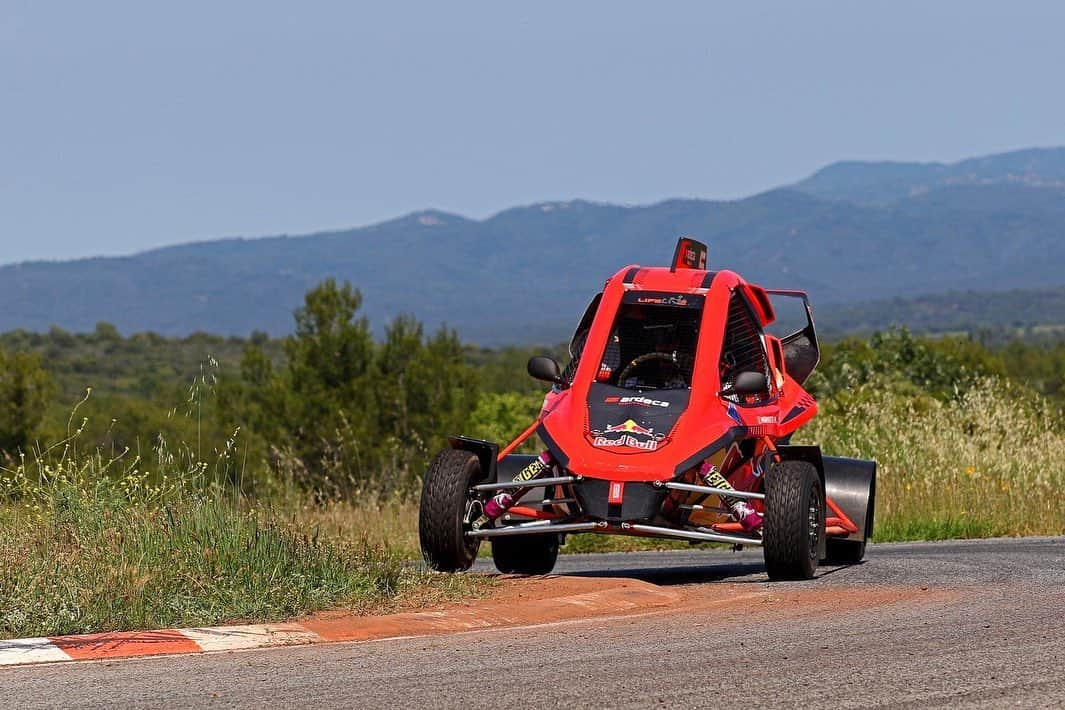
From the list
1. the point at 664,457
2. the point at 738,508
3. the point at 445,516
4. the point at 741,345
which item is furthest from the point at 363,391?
the point at 664,457

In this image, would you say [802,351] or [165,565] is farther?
[802,351]

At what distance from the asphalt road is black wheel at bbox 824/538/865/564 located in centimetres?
254

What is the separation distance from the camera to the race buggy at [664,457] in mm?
11086

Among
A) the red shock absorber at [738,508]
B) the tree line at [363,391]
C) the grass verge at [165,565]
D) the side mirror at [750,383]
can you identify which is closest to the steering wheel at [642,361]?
the side mirror at [750,383]

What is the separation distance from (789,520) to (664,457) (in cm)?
93

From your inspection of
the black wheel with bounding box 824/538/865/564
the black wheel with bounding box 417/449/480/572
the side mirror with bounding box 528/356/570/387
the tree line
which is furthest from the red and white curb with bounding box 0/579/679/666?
the tree line

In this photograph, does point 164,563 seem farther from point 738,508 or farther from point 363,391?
point 363,391

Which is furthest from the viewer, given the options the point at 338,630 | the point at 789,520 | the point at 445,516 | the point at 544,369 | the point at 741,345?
the point at 741,345

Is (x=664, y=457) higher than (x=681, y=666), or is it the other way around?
(x=664, y=457)

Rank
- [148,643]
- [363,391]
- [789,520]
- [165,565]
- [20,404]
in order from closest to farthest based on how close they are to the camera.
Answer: [148,643]
[165,565]
[789,520]
[20,404]
[363,391]

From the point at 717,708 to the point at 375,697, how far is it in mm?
1443

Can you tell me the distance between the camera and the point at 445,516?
11.4m

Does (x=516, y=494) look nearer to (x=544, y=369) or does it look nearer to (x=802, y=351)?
(x=544, y=369)

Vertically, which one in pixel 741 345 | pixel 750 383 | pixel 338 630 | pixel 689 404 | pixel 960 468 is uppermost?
pixel 741 345
